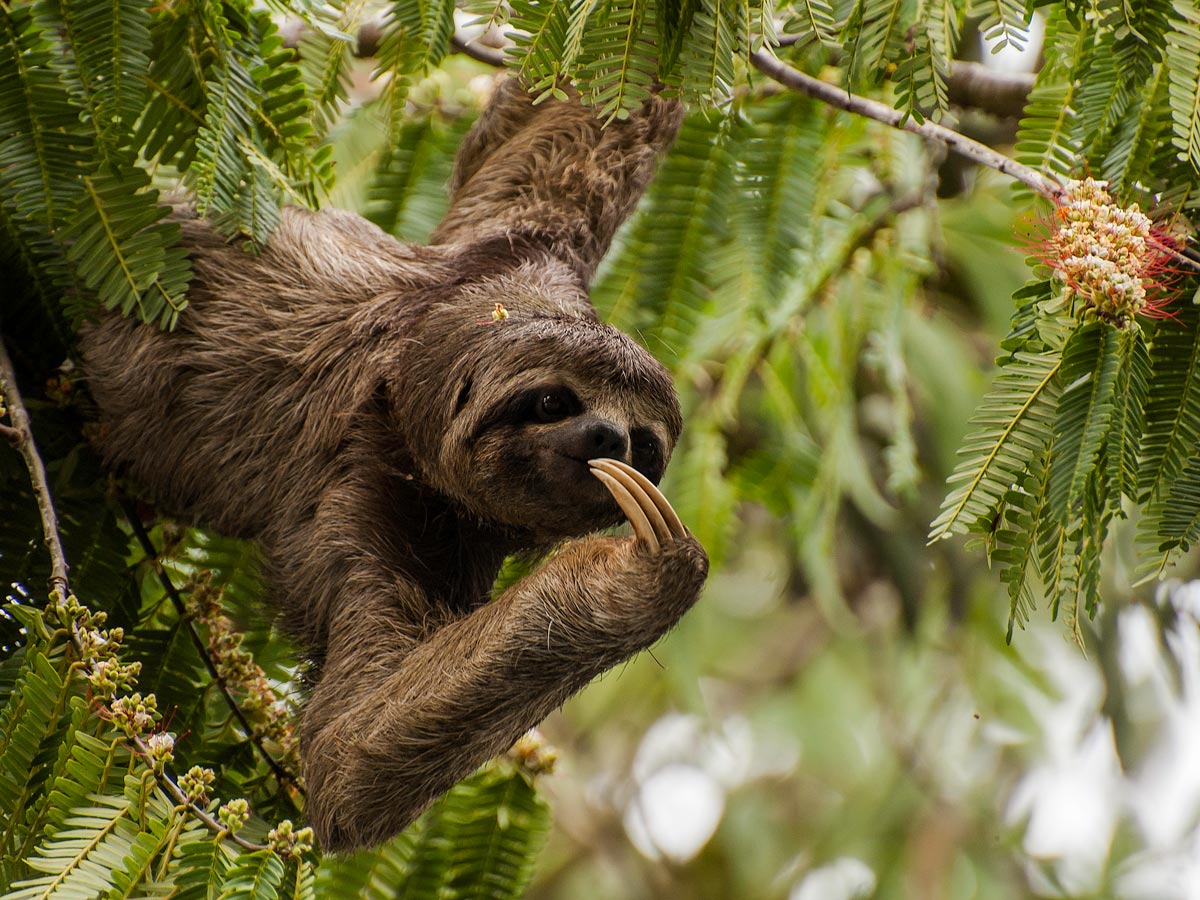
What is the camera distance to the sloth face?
393cm

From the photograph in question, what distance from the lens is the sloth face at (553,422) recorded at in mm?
3930

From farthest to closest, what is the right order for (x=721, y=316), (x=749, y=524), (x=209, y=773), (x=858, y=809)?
(x=749, y=524), (x=858, y=809), (x=721, y=316), (x=209, y=773)

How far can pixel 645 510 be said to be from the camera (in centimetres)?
354

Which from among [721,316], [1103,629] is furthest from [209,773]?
[1103,629]

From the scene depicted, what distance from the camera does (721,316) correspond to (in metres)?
6.30

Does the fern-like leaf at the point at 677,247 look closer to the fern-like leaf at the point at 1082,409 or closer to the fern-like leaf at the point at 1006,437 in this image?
the fern-like leaf at the point at 1006,437

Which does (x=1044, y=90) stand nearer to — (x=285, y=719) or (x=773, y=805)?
(x=285, y=719)

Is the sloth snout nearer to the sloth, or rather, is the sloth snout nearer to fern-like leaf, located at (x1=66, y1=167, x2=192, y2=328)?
the sloth

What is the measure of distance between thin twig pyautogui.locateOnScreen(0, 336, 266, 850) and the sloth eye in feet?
4.60

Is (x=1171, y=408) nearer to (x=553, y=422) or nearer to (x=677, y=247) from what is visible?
(x=553, y=422)

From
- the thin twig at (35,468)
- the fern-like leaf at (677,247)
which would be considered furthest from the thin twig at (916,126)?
the thin twig at (35,468)

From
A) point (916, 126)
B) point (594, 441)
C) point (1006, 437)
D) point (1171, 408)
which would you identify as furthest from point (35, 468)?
point (1171, 408)

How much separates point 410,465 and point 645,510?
1.16 meters

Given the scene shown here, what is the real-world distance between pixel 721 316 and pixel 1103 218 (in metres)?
3.19
